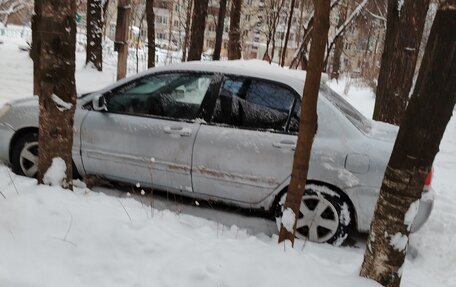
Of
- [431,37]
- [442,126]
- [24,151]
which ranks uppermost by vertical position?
[431,37]

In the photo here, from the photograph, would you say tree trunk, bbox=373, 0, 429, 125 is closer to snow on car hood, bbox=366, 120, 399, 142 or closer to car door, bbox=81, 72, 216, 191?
snow on car hood, bbox=366, 120, 399, 142

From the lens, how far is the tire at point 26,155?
4863 mm

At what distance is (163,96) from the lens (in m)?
4.76

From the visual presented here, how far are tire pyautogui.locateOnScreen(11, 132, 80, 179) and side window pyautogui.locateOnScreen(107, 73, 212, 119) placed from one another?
2.98 ft

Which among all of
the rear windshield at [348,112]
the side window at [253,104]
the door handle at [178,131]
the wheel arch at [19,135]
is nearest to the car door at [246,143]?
the side window at [253,104]

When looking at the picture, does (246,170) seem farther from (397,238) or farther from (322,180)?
(397,238)

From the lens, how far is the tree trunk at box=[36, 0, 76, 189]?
135 inches

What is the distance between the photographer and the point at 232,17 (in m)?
13.5

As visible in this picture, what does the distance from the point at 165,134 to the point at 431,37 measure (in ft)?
9.10

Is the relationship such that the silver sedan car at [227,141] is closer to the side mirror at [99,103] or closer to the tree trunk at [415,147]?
the side mirror at [99,103]

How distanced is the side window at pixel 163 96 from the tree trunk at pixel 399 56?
3.32 metres

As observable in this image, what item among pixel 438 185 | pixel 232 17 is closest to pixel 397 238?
pixel 438 185

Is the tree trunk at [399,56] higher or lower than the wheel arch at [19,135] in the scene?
higher

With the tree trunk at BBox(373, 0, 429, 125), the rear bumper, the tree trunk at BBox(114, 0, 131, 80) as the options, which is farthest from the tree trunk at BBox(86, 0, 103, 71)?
the rear bumper
